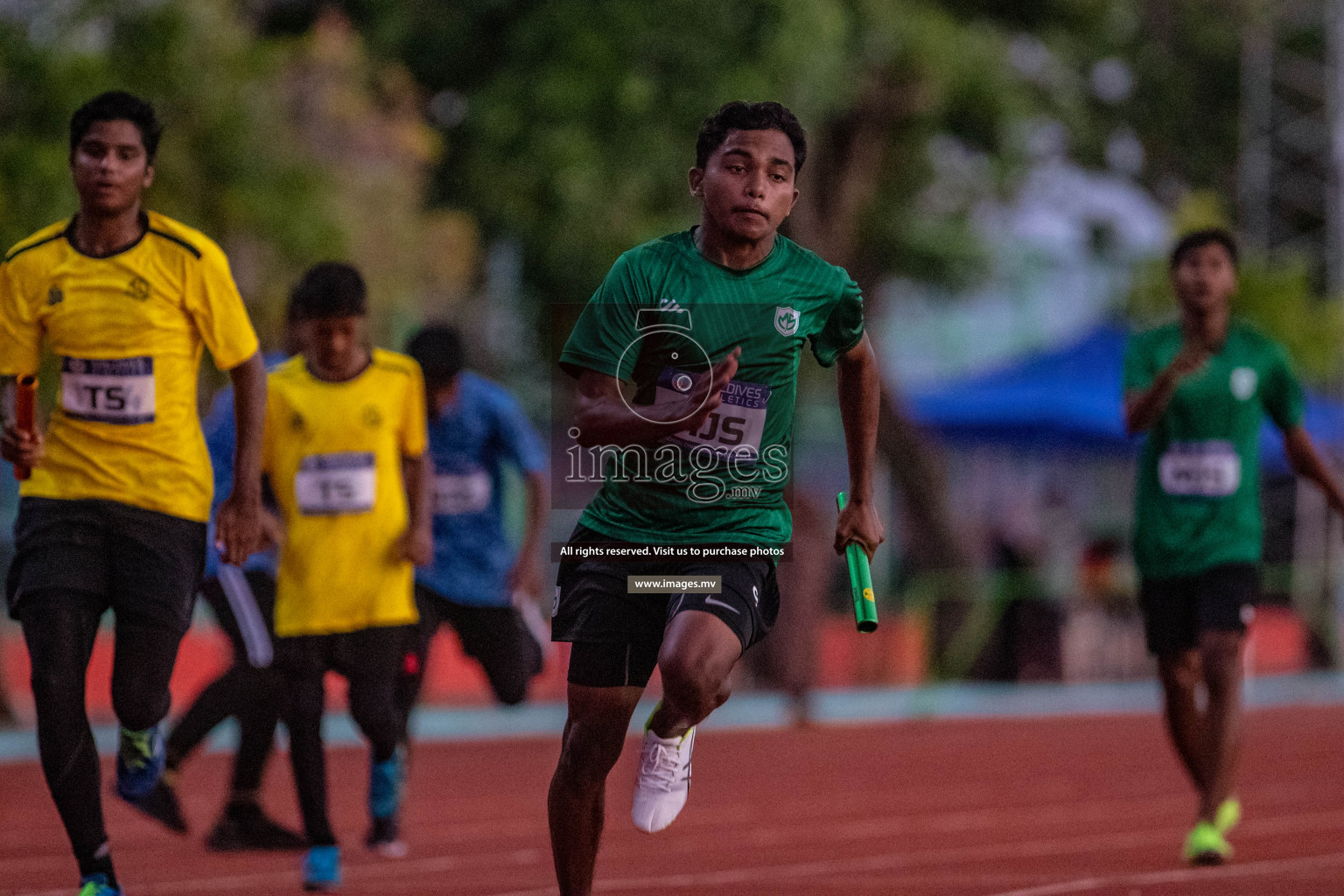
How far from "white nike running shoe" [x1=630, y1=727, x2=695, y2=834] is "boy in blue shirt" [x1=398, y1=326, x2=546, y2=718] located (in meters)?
3.62

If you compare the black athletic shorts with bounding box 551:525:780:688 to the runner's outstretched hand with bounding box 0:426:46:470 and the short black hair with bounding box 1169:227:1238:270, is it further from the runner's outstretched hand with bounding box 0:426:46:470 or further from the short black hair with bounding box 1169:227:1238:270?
the short black hair with bounding box 1169:227:1238:270

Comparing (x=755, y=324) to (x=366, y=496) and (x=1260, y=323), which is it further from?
(x=1260, y=323)

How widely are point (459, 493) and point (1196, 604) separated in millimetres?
3252

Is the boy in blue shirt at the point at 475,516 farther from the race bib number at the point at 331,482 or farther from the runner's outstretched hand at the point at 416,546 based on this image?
the race bib number at the point at 331,482

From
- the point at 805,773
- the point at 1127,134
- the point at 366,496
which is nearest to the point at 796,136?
the point at 366,496

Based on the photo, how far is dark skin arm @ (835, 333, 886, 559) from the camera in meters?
5.52

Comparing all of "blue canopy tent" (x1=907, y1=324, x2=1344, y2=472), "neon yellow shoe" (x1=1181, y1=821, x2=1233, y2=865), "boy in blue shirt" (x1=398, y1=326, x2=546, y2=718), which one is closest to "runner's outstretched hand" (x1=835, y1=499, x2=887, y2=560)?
"neon yellow shoe" (x1=1181, y1=821, x2=1233, y2=865)

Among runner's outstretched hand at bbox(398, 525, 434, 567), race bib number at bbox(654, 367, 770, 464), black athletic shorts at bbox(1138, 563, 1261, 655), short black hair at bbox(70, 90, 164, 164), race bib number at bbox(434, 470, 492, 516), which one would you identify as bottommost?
black athletic shorts at bbox(1138, 563, 1261, 655)

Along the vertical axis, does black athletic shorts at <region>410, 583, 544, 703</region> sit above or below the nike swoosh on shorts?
below

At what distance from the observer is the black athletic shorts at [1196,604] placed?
8.53 meters

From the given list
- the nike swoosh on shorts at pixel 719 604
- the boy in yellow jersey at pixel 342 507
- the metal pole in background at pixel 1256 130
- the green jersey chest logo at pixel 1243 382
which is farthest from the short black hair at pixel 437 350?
the metal pole in background at pixel 1256 130

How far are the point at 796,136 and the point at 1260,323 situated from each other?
1972 centimetres

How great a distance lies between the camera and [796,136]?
5.49m

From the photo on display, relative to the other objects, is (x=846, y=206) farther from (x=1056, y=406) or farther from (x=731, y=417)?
(x=731, y=417)
